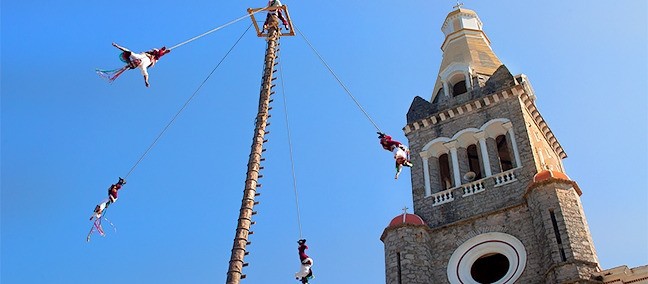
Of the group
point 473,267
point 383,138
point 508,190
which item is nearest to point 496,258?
point 473,267

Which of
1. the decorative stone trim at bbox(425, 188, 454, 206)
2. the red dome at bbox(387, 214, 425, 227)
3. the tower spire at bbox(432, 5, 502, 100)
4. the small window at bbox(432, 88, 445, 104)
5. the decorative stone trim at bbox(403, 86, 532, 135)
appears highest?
the tower spire at bbox(432, 5, 502, 100)

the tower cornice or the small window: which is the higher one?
the small window

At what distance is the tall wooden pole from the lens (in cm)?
1146

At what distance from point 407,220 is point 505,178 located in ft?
13.7

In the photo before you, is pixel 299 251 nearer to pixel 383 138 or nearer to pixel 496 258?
pixel 383 138

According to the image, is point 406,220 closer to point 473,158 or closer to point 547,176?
point 547,176

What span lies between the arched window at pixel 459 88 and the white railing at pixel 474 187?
6542 millimetres

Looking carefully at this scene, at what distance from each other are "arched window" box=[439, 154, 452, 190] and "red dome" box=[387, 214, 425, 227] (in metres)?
3.32

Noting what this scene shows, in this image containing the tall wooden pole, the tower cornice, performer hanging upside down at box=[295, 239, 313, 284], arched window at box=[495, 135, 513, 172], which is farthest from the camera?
the tower cornice

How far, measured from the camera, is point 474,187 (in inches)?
992

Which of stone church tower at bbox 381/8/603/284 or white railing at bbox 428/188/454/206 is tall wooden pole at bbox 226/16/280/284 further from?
white railing at bbox 428/188/454/206

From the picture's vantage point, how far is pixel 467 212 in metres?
24.3

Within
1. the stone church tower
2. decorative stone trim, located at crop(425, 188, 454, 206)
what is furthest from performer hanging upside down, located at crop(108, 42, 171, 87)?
decorative stone trim, located at crop(425, 188, 454, 206)

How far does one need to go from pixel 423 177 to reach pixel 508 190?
396 cm
